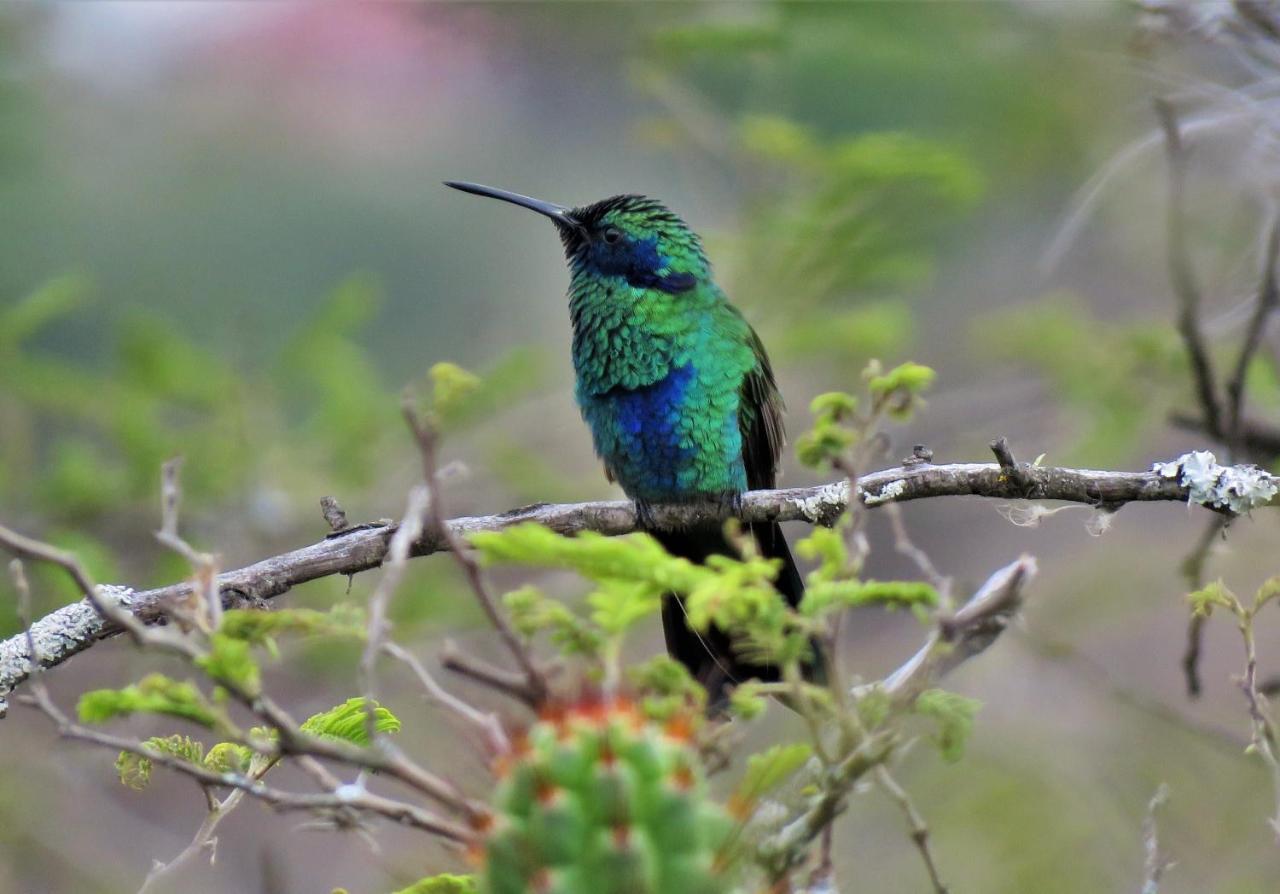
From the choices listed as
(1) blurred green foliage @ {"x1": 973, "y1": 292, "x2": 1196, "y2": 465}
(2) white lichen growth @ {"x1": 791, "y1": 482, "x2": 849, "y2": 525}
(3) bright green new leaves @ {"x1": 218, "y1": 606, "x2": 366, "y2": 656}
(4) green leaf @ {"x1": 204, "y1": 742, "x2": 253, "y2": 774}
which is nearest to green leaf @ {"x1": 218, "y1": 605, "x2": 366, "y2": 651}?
(3) bright green new leaves @ {"x1": 218, "y1": 606, "x2": 366, "y2": 656}

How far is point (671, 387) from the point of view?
5.16 metres

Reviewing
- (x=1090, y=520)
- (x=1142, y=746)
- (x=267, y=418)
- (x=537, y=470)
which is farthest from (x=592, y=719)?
(x=1142, y=746)

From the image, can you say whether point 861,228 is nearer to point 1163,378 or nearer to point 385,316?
point 1163,378

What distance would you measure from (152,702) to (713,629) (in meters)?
2.93

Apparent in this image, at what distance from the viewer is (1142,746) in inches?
285

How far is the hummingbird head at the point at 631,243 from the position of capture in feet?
18.0

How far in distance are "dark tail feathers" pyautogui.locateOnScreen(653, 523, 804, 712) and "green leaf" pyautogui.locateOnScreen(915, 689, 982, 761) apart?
174cm

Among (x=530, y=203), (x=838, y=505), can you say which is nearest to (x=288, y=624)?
(x=838, y=505)

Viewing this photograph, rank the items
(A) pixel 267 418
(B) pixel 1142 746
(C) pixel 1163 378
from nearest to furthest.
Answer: (C) pixel 1163 378 → (A) pixel 267 418 → (B) pixel 1142 746

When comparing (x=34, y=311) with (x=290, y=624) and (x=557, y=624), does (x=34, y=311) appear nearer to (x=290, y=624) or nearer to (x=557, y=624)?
(x=290, y=624)

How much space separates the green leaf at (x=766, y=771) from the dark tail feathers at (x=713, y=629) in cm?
186

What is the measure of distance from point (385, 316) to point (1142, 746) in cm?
744

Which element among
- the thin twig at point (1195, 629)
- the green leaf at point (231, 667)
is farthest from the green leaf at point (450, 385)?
the thin twig at point (1195, 629)

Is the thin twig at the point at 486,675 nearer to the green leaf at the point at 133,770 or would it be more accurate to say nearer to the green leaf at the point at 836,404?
the green leaf at the point at 836,404
